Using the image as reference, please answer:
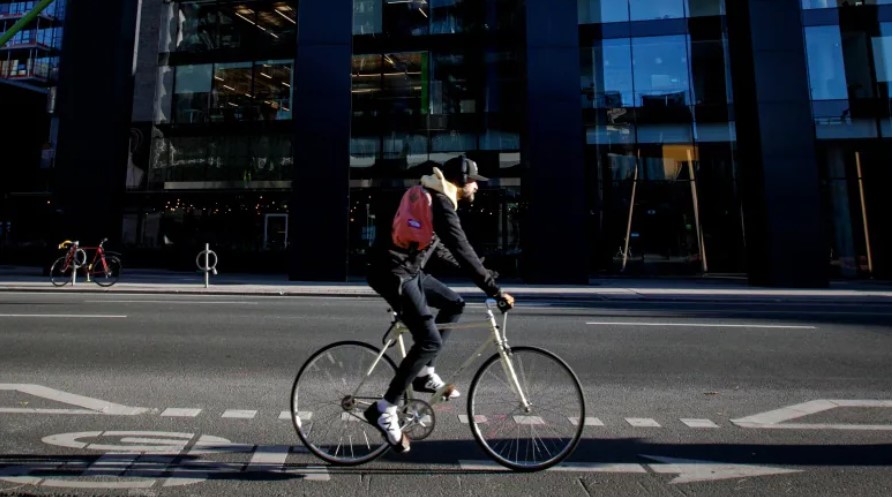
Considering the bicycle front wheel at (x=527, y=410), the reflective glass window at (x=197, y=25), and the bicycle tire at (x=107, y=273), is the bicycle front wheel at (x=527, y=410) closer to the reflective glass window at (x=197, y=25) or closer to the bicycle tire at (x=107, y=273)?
the bicycle tire at (x=107, y=273)

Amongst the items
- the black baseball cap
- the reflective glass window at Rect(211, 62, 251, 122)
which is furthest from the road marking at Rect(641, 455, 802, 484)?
the reflective glass window at Rect(211, 62, 251, 122)

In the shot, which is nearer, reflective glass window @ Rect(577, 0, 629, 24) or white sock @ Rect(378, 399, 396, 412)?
→ white sock @ Rect(378, 399, 396, 412)

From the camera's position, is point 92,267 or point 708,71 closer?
point 92,267

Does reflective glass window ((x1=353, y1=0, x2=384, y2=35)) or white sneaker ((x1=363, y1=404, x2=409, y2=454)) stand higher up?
reflective glass window ((x1=353, y1=0, x2=384, y2=35))

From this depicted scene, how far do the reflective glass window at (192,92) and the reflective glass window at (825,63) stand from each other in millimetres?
27382

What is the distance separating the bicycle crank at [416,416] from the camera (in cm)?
346

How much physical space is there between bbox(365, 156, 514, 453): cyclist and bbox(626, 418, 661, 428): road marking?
5.77 feet

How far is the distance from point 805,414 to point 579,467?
252 cm

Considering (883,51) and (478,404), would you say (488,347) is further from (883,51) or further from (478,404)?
(883,51)

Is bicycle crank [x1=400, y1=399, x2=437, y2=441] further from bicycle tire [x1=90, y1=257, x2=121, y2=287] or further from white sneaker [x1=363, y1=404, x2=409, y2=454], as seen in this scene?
bicycle tire [x1=90, y1=257, x2=121, y2=287]

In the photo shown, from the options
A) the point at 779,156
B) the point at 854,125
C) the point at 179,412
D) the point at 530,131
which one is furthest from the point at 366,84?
the point at 179,412

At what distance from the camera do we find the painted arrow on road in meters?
3.28

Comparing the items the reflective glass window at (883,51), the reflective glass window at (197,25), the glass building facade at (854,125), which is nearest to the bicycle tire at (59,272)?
the reflective glass window at (197,25)

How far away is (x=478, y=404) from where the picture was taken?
3.31 metres
